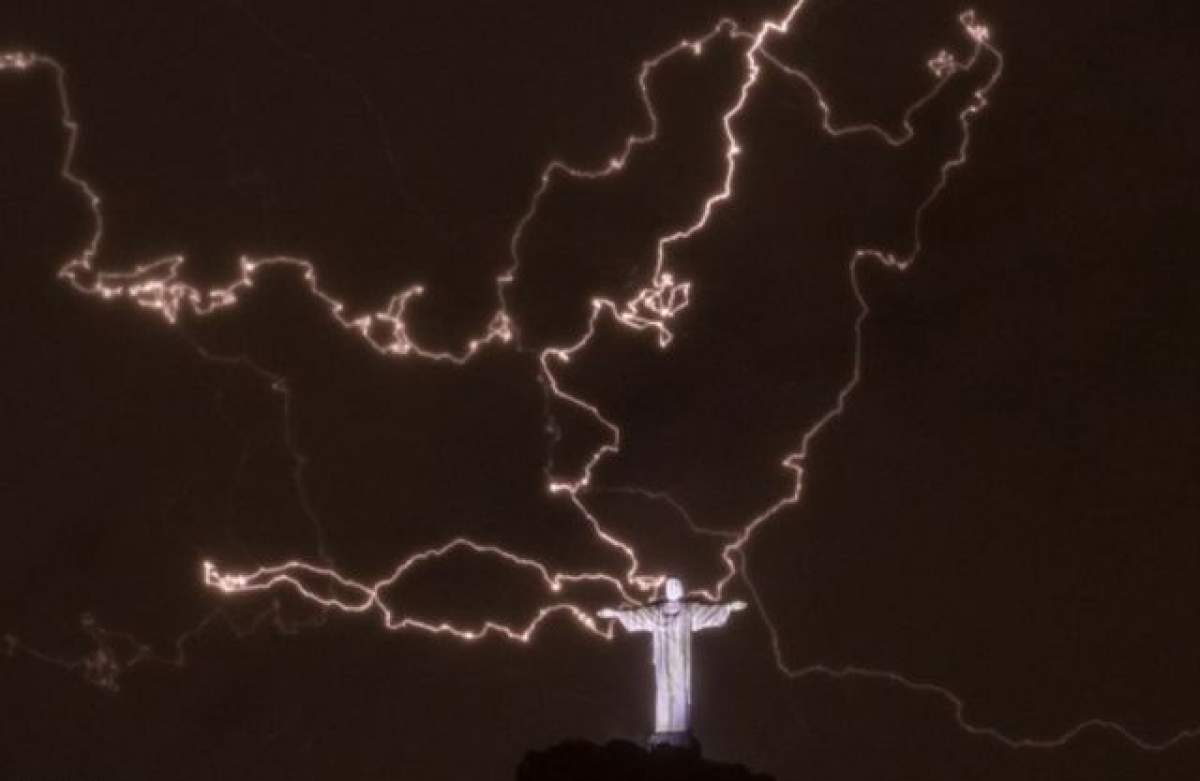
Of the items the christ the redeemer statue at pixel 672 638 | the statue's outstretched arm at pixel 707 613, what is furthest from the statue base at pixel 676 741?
the statue's outstretched arm at pixel 707 613

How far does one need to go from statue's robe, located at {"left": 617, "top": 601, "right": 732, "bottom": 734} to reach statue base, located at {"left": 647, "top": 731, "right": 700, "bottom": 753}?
4cm

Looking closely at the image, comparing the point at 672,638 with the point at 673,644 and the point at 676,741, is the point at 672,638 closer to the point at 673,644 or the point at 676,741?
the point at 673,644

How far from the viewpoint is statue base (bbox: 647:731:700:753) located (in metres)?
8.32

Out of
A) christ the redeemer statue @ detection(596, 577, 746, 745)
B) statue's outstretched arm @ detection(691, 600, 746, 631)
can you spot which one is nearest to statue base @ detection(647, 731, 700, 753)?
christ the redeemer statue @ detection(596, 577, 746, 745)

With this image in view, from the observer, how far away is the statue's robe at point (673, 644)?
8530mm

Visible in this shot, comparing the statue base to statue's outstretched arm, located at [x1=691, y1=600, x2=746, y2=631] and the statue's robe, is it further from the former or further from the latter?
statue's outstretched arm, located at [x1=691, y1=600, x2=746, y2=631]

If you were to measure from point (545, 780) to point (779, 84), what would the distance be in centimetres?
472

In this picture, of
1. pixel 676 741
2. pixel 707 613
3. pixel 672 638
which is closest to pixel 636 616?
pixel 672 638

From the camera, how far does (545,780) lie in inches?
310

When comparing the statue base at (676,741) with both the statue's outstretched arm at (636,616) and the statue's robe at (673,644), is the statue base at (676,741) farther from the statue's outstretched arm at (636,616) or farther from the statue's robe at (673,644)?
the statue's outstretched arm at (636,616)

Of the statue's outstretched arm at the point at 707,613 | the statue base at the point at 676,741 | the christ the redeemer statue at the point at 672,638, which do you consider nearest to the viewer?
the statue base at the point at 676,741

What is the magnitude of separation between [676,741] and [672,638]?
554 millimetres

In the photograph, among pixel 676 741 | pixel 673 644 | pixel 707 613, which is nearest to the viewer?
pixel 676 741

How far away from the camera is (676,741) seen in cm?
837
